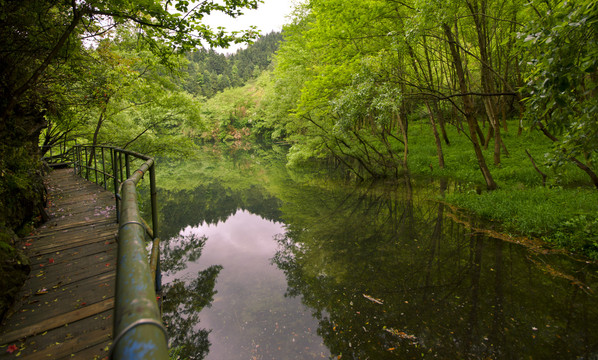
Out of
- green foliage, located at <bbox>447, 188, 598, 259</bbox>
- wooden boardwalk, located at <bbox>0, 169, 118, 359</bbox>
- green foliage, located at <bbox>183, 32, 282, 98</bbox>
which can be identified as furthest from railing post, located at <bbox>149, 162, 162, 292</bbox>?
green foliage, located at <bbox>183, 32, 282, 98</bbox>

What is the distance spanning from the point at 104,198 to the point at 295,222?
5.78 meters

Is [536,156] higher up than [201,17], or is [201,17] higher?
[201,17]

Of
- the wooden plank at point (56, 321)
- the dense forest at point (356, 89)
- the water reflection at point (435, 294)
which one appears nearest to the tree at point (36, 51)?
the dense forest at point (356, 89)

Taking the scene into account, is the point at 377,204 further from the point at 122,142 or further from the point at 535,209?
the point at 122,142

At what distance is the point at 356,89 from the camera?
9453 millimetres

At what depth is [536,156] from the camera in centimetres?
1228

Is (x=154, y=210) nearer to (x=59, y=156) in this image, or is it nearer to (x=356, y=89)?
(x=356, y=89)

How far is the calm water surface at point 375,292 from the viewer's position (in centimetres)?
422

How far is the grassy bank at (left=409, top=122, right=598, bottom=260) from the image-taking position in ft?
20.0

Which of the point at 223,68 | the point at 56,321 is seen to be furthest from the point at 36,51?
the point at 223,68

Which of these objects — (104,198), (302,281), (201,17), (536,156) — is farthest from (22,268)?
(536,156)

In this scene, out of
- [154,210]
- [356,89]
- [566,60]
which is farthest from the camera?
[356,89]

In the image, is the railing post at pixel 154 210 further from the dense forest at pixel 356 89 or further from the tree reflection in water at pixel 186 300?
the tree reflection in water at pixel 186 300

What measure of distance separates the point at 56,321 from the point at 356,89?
9.12 m
